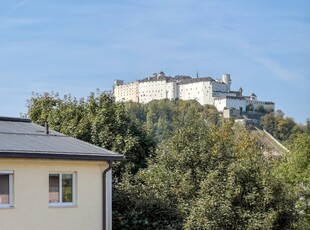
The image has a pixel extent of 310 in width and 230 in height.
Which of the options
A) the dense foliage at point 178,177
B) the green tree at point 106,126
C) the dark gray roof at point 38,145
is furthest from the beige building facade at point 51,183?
the green tree at point 106,126

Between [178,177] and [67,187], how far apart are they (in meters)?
5.96

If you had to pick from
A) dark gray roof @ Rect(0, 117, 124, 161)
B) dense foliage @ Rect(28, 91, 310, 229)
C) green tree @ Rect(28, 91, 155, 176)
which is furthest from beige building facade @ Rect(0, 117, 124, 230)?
green tree @ Rect(28, 91, 155, 176)

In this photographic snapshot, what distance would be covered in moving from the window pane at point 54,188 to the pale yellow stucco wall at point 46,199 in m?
0.24

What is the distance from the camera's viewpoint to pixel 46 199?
60.1ft

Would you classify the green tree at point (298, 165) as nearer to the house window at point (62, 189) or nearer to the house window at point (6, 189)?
Answer: the house window at point (62, 189)

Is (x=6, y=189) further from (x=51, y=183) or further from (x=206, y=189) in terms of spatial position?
(x=206, y=189)

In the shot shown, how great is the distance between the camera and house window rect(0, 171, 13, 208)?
57.3 ft

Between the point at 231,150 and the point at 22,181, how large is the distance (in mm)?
10511

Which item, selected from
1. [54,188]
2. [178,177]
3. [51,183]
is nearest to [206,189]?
[178,177]

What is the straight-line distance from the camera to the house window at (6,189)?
688 inches

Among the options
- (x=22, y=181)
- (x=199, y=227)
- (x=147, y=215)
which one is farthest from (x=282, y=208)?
(x=22, y=181)

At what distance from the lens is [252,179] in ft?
74.8

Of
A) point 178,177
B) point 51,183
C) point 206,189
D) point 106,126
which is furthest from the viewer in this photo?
point 106,126

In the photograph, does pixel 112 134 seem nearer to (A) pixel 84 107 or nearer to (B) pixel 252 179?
(A) pixel 84 107
